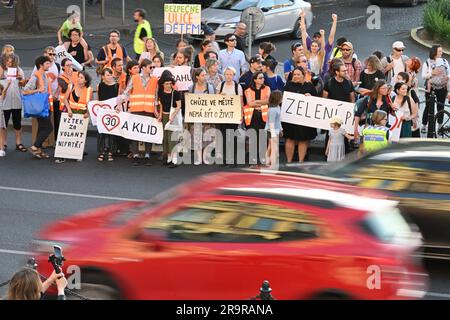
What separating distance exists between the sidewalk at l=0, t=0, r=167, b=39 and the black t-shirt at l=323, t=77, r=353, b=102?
14.8m

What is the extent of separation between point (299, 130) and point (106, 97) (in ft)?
11.0

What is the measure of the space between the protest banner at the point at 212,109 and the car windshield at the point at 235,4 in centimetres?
1302

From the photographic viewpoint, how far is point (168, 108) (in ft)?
62.4

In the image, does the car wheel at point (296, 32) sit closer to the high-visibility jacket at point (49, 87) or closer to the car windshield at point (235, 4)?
the car windshield at point (235, 4)

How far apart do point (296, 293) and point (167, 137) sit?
905cm

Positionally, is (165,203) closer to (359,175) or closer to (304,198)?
(304,198)

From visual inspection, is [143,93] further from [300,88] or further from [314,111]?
[314,111]

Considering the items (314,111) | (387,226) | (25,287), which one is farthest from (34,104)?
(25,287)

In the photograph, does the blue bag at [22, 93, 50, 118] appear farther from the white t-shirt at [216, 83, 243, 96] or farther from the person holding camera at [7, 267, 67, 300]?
the person holding camera at [7, 267, 67, 300]

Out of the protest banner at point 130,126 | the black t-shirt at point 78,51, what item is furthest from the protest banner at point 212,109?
the black t-shirt at point 78,51

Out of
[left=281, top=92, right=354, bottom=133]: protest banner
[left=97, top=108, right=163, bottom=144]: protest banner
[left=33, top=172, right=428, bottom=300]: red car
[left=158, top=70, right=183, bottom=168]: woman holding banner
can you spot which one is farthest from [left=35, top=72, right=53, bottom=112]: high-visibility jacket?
[left=33, top=172, right=428, bottom=300]: red car

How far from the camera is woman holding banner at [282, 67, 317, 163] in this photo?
19016 mm

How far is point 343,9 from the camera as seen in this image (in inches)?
1521

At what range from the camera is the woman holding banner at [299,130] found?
1902 centimetres
